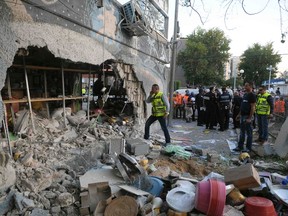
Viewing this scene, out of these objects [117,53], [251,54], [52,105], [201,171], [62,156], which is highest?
[251,54]

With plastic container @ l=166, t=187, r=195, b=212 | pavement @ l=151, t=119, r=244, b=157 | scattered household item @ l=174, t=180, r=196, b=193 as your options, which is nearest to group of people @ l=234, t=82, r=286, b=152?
pavement @ l=151, t=119, r=244, b=157

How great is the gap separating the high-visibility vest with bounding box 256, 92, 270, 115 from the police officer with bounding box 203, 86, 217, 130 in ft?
9.85

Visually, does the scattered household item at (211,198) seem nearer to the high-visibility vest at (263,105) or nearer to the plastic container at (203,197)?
the plastic container at (203,197)

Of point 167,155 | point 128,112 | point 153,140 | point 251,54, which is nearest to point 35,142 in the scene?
point 167,155

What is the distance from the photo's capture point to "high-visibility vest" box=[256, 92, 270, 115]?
291 inches

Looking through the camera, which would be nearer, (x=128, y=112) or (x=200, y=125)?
(x=128, y=112)

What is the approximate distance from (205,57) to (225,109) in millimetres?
27663

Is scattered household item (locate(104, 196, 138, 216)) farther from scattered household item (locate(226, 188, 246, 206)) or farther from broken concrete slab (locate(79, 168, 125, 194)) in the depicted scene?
scattered household item (locate(226, 188, 246, 206))

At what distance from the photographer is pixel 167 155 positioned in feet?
21.6

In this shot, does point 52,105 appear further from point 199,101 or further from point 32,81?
point 199,101

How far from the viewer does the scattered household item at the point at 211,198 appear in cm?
339

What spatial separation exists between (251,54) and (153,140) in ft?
120

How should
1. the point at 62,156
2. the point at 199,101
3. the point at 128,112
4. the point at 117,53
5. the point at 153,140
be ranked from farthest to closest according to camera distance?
1. the point at 199,101
2. the point at 128,112
3. the point at 153,140
4. the point at 117,53
5. the point at 62,156

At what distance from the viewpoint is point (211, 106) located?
10617mm
